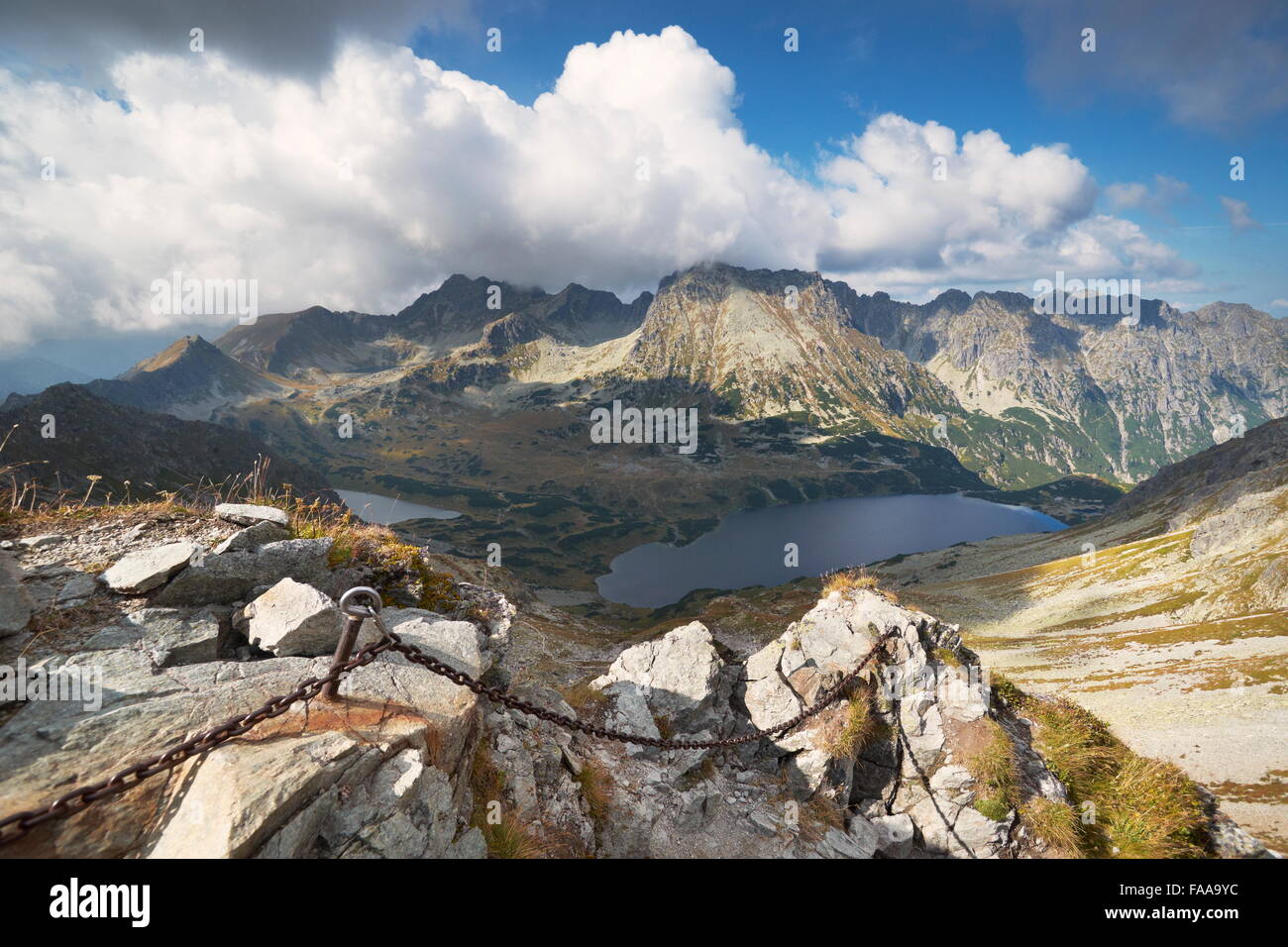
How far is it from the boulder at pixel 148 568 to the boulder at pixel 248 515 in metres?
1.32

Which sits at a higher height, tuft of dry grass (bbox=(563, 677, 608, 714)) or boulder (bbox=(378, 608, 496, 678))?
boulder (bbox=(378, 608, 496, 678))

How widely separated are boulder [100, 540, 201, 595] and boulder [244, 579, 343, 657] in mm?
1264

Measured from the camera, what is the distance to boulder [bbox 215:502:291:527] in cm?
959

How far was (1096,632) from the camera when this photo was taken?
206 feet

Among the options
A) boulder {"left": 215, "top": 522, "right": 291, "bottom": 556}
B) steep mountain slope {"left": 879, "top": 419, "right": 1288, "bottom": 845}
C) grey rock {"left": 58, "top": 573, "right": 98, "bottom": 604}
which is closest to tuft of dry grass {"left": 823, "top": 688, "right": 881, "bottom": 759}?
boulder {"left": 215, "top": 522, "right": 291, "bottom": 556}

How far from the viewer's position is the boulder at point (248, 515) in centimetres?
959

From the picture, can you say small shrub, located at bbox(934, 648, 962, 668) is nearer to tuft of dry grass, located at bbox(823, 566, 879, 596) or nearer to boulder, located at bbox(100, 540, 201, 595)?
tuft of dry grass, located at bbox(823, 566, 879, 596)

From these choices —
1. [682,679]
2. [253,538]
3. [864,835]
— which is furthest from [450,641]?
[864,835]

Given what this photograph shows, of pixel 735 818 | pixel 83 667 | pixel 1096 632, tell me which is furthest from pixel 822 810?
pixel 1096 632

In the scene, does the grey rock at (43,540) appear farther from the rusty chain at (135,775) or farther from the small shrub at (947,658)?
the small shrub at (947,658)

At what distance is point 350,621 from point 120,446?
649 feet

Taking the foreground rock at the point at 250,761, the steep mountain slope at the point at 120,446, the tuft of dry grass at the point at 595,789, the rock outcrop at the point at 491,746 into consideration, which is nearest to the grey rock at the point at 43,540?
the rock outcrop at the point at 491,746

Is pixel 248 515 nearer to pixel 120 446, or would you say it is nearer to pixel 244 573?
pixel 244 573

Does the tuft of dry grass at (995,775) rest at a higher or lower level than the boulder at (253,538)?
lower
